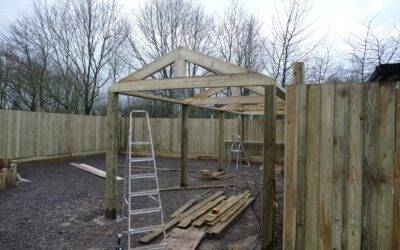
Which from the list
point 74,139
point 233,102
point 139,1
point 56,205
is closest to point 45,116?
point 74,139

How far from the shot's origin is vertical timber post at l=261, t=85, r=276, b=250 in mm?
4391

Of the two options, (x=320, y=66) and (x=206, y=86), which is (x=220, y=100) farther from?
(x=320, y=66)

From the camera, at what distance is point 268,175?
449cm

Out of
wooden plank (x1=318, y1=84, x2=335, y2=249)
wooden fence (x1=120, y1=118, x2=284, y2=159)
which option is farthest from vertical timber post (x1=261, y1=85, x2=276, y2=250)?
wooden fence (x1=120, y1=118, x2=284, y2=159)

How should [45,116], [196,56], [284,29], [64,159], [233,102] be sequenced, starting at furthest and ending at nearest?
1. [284,29]
2. [64,159]
3. [45,116]
4. [233,102]
5. [196,56]

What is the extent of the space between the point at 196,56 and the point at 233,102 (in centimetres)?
325

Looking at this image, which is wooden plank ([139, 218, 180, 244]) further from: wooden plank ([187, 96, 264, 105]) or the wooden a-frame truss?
wooden plank ([187, 96, 264, 105])

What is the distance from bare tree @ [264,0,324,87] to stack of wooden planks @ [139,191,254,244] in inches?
477

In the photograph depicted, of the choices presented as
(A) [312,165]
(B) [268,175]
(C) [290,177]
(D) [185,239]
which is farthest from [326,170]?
(D) [185,239]

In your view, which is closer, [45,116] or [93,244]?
[93,244]

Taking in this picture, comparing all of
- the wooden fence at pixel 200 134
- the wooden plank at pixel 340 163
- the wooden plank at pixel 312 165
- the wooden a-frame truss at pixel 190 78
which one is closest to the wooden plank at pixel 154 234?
the wooden a-frame truss at pixel 190 78

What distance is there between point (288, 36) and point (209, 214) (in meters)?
15.1

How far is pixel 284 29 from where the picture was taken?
61.7ft

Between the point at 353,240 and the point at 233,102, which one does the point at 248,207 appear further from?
the point at 353,240
